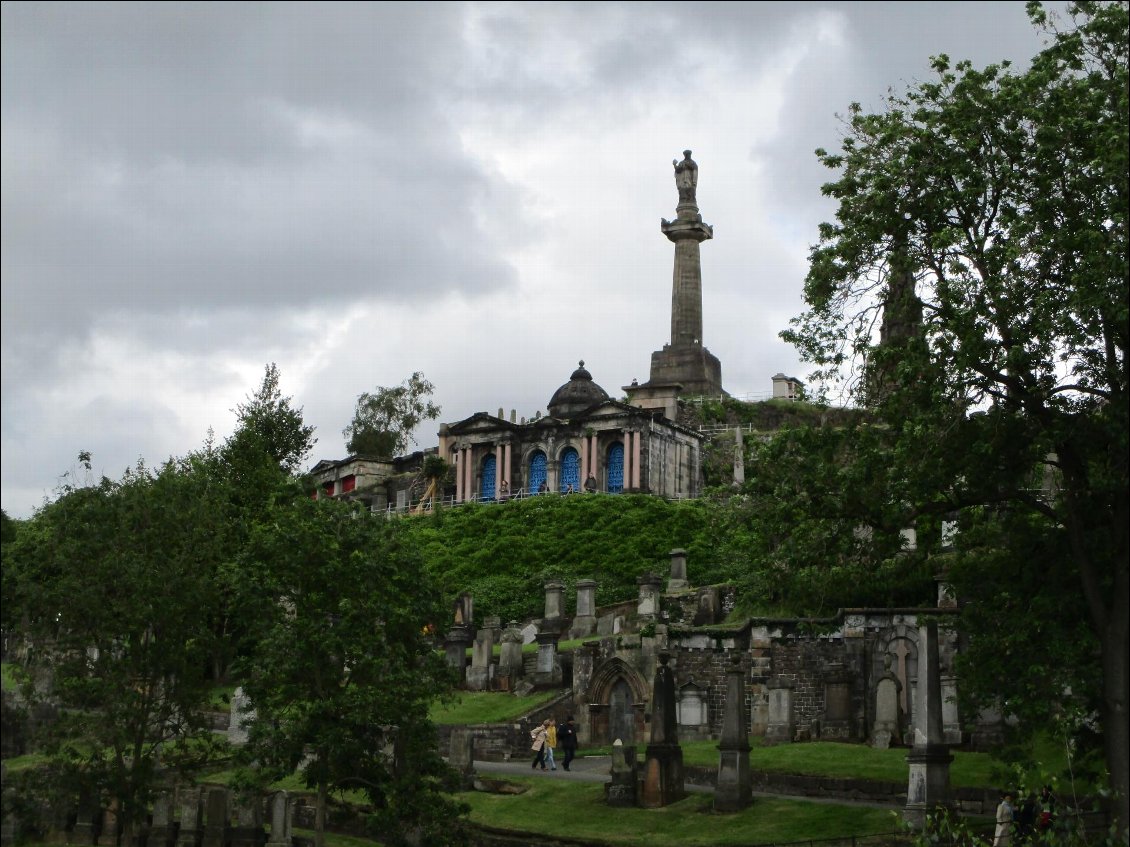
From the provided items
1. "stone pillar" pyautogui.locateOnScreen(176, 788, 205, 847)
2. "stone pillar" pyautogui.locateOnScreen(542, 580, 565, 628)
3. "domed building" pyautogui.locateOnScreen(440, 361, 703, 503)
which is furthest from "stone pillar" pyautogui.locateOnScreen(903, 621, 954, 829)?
"domed building" pyautogui.locateOnScreen(440, 361, 703, 503)

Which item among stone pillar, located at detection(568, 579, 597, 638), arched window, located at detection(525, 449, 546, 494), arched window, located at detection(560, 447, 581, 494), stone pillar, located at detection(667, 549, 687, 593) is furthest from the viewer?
arched window, located at detection(525, 449, 546, 494)

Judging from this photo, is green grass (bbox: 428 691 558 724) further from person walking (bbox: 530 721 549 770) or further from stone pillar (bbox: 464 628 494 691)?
person walking (bbox: 530 721 549 770)

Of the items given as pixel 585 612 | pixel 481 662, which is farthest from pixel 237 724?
pixel 585 612

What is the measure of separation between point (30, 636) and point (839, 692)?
17521mm

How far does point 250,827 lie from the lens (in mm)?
29906

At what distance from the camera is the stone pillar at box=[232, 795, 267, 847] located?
1169 inches

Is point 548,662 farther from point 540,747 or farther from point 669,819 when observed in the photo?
point 669,819

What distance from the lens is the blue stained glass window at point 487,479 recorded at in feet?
242

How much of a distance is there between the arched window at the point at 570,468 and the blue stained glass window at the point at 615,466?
1523 mm

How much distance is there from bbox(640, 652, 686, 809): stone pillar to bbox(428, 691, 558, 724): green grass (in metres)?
8.00

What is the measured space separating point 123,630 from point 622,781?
10110mm

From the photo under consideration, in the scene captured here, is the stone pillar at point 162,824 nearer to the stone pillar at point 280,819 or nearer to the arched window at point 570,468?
the stone pillar at point 280,819

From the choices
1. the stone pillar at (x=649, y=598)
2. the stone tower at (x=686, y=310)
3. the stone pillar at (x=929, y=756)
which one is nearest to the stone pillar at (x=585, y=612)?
the stone pillar at (x=649, y=598)

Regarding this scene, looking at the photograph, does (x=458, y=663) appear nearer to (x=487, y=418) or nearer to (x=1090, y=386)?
(x=1090, y=386)
